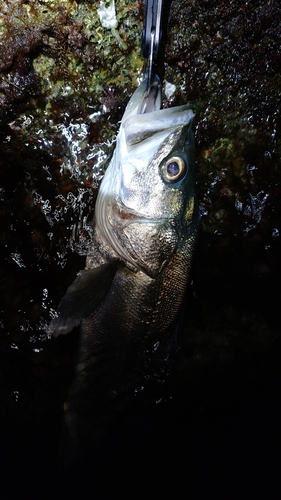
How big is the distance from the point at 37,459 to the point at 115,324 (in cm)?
174

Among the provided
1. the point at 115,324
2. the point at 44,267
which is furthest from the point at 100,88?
the point at 115,324

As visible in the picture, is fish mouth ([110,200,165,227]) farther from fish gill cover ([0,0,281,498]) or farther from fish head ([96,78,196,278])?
fish gill cover ([0,0,281,498])

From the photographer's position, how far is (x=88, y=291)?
2.06m

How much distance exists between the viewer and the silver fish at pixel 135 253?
1.87 metres

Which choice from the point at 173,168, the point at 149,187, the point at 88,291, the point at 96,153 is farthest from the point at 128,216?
the point at 96,153

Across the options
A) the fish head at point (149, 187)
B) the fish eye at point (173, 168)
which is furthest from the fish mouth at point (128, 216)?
the fish eye at point (173, 168)

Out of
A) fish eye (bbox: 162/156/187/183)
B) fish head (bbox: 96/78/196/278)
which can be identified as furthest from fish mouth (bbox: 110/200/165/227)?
fish eye (bbox: 162/156/187/183)

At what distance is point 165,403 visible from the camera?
3264mm

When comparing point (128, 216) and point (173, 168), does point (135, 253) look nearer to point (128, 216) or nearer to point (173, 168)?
point (128, 216)

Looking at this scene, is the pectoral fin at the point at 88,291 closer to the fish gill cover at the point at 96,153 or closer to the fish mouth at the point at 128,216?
the fish mouth at the point at 128,216

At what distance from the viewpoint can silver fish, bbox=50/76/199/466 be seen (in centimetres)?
187

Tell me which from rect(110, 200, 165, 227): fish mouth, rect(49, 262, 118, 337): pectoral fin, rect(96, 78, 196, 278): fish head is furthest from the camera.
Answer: rect(49, 262, 118, 337): pectoral fin

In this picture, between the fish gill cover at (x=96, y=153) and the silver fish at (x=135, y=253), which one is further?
the fish gill cover at (x=96, y=153)

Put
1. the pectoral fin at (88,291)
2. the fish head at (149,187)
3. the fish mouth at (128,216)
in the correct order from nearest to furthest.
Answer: the fish head at (149,187)
the fish mouth at (128,216)
the pectoral fin at (88,291)
